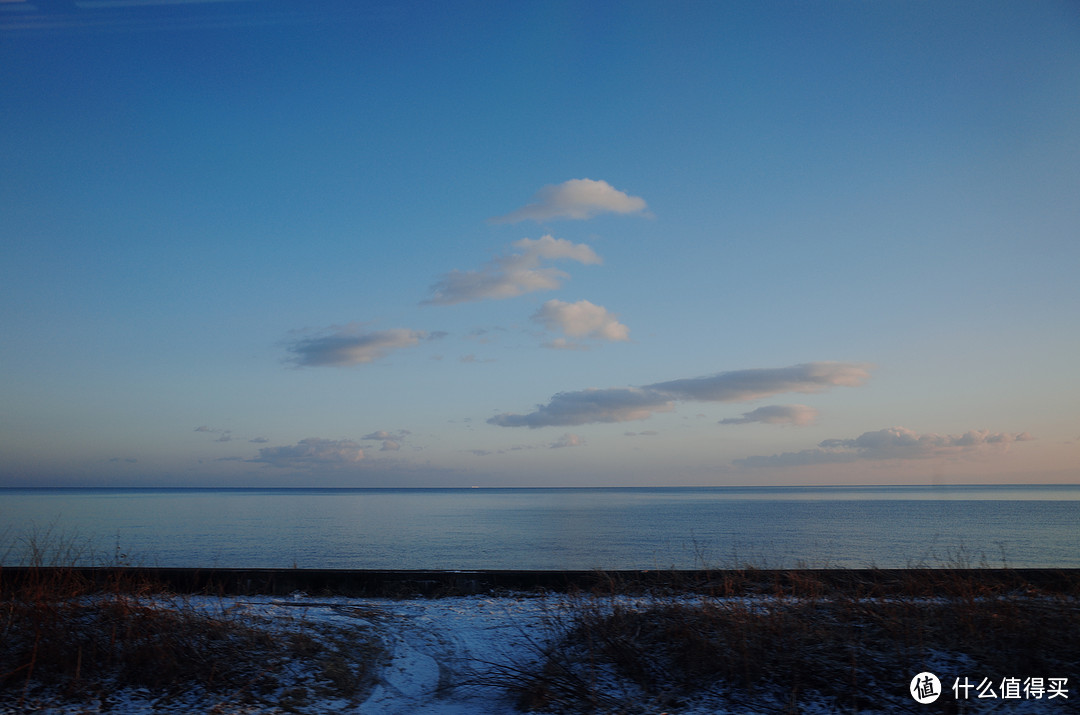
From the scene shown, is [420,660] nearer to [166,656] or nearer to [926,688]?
[166,656]

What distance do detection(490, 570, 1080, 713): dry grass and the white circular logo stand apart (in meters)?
0.09

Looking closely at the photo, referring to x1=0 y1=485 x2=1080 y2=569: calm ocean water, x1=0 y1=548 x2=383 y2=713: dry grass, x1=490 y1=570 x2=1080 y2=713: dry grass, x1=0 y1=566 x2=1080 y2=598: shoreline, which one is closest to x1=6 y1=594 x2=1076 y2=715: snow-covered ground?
x1=0 y1=548 x2=383 y2=713: dry grass

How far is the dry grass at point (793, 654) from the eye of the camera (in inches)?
270

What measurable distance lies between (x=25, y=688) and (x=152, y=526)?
4698 cm

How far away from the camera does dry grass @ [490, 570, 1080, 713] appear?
6848mm

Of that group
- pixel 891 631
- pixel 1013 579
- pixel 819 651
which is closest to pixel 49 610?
pixel 819 651

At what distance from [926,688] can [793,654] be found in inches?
53.0

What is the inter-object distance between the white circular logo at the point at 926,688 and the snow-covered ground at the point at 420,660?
12 centimetres

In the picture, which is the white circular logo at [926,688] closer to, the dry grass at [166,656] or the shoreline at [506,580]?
the shoreline at [506,580]

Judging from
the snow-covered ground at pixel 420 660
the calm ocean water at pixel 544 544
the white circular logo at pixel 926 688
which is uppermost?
the white circular logo at pixel 926 688

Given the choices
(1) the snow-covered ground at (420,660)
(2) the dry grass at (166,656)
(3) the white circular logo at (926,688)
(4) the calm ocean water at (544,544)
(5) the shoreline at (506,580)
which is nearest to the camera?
(1) the snow-covered ground at (420,660)

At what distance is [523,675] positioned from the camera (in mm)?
7613

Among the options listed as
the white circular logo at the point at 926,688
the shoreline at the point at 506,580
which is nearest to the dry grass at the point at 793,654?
the white circular logo at the point at 926,688

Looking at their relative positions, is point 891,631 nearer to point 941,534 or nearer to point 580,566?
point 580,566
